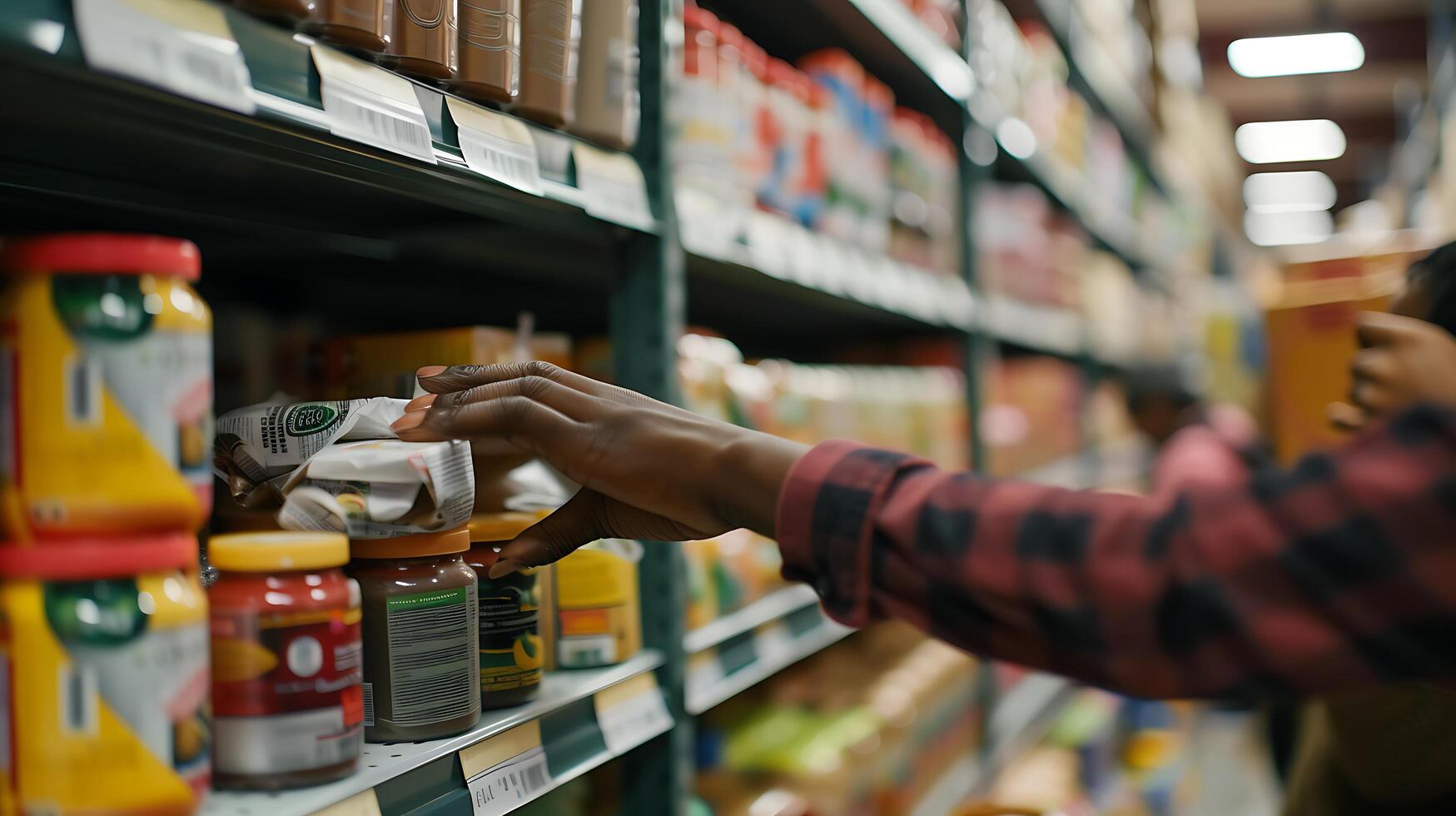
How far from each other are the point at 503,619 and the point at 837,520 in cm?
41

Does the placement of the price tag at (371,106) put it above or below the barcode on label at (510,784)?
above

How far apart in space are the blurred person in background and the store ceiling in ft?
18.5

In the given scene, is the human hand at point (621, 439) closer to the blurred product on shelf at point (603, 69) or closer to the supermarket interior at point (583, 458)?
the supermarket interior at point (583, 458)

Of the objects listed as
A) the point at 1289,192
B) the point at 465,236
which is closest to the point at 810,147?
the point at 465,236

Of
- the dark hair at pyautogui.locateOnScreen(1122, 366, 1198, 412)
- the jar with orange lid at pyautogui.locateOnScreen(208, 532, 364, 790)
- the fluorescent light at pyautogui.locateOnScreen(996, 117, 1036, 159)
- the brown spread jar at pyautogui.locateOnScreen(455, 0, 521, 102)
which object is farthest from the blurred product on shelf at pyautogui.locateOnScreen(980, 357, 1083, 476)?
the jar with orange lid at pyautogui.locateOnScreen(208, 532, 364, 790)

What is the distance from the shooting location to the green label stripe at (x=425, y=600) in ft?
2.76

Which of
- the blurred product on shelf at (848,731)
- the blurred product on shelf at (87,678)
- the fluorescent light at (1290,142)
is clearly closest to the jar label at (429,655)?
the blurred product on shelf at (87,678)

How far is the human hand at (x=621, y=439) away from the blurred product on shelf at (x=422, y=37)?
0.83 ft

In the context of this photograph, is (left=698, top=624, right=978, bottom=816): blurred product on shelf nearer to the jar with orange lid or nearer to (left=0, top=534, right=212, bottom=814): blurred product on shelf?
the jar with orange lid

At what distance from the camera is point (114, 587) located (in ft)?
2.01

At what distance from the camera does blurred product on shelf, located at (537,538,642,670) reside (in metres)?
1.16

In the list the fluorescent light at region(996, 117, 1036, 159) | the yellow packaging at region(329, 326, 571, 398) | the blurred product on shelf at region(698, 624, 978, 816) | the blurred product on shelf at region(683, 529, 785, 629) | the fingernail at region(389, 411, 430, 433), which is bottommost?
the blurred product on shelf at region(698, 624, 978, 816)

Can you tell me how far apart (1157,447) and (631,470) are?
12.9ft

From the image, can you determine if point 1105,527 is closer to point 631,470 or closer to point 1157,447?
point 631,470
